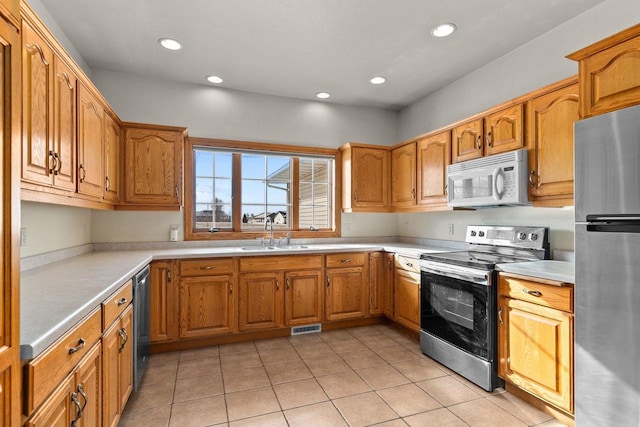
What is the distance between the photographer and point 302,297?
3.47m

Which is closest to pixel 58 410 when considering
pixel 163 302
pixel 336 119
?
pixel 163 302

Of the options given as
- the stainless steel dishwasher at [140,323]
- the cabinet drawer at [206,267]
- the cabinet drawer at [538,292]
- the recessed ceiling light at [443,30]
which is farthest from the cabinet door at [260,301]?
the recessed ceiling light at [443,30]

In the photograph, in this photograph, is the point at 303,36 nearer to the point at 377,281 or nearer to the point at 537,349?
the point at 377,281

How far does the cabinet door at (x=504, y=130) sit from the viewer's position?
2508mm

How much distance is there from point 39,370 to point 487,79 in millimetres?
3713

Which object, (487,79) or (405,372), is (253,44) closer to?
(487,79)

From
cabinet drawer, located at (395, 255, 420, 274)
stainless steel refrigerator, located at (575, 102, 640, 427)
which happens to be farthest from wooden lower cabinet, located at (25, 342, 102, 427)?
cabinet drawer, located at (395, 255, 420, 274)

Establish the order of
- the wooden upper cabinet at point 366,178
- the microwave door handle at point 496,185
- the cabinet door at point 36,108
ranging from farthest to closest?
1. the wooden upper cabinet at point 366,178
2. the microwave door handle at point 496,185
3. the cabinet door at point 36,108

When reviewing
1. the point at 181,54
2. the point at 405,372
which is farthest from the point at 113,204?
the point at 405,372

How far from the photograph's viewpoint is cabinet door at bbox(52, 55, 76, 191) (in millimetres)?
1764

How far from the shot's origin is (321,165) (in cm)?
432

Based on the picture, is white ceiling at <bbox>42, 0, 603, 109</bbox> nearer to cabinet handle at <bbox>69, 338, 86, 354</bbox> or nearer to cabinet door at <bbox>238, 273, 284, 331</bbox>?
cabinet door at <bbox>238, 273, 284, 331</bbox>

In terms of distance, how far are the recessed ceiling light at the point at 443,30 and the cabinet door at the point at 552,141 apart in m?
0.82

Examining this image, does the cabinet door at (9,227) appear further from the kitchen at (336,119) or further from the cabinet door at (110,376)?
the kitchen at (336,119)
